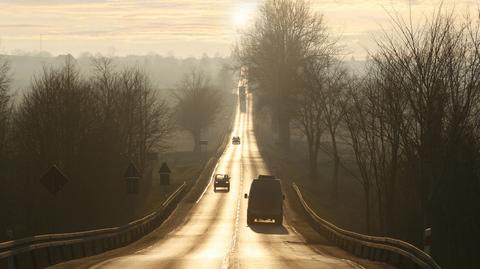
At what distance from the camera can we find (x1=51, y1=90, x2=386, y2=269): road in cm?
2620

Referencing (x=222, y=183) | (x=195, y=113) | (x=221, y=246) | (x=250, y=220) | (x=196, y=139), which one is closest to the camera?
(x=221, y=246)

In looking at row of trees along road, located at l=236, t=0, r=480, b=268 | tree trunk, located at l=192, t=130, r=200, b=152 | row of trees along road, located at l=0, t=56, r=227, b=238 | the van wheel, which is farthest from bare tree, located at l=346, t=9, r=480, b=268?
tree trunk, located at l=192, t=130, r=200, b=152

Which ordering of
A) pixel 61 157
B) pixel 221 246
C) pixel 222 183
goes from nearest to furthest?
1. pixel 221 246
2. pixel 61 157
3. pixel 222 183

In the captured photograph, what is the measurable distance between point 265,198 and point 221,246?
1366 centimetres

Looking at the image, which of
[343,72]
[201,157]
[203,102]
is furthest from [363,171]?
[203,102]

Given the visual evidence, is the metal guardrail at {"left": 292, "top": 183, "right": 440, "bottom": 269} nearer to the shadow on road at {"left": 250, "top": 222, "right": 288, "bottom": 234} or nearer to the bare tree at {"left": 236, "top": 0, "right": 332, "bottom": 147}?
the shadow on road at {"left": 250, "top": 222, "right": 288, "bottom": 234}

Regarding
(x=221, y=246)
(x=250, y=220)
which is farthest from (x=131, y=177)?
(x=250, y=220)

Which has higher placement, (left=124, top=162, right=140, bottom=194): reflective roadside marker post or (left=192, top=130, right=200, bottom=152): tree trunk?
(left=192, top=130, right=200, bottom=152): tree trunk

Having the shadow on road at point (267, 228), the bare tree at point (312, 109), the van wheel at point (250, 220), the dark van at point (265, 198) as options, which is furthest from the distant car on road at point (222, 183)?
the dark van at point (265, 198)

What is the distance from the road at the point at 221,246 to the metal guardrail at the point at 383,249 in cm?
124

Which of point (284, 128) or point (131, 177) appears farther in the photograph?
point (284, 128)

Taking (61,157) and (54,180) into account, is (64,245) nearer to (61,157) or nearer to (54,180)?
(54,180)

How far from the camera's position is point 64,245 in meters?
27.3

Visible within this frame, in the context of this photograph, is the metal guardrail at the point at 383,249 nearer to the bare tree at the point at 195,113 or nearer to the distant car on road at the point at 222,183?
the distant car on road at the point at 222,183
